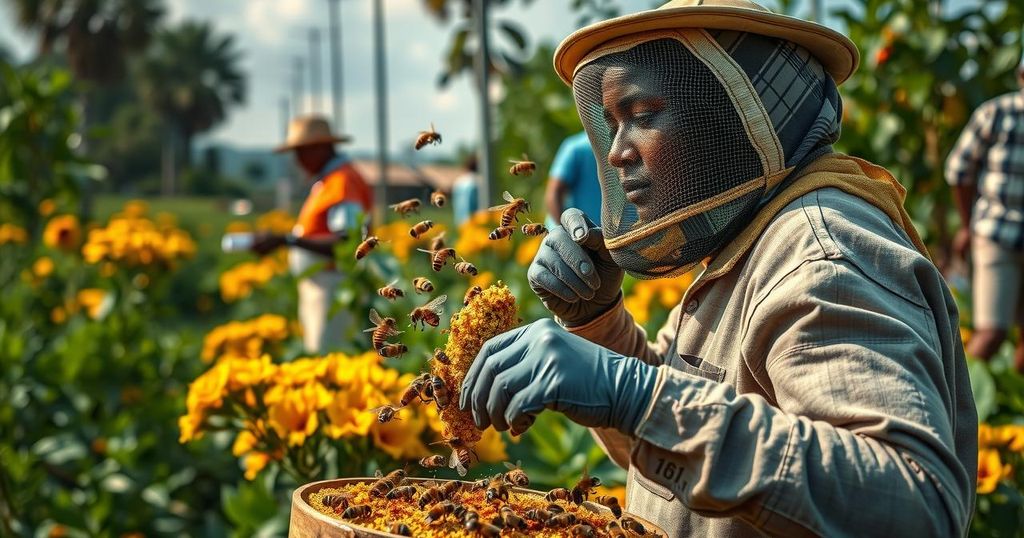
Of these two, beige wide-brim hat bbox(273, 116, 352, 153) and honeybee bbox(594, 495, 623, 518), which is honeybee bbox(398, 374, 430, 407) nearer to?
honeybee bbox(594, 495, 623, 518)

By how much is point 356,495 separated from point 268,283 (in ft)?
21.8

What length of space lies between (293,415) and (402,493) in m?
1.03

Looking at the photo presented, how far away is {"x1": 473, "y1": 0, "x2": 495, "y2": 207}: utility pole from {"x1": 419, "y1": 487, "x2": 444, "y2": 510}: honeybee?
431 centimetres

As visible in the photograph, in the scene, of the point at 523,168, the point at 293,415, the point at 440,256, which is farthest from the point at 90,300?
the point at 440,256

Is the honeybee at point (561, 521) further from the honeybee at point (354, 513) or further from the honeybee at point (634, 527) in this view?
the honeybee at point (354, 513)

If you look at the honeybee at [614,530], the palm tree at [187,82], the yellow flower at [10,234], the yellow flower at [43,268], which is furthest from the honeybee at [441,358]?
the palm tree at [187,82]

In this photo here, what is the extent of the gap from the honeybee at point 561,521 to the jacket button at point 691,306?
461mm

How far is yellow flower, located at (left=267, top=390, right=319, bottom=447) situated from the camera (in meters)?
2.72

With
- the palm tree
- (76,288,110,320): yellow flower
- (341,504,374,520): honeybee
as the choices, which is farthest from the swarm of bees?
the palm tree

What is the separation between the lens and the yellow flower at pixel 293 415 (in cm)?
272

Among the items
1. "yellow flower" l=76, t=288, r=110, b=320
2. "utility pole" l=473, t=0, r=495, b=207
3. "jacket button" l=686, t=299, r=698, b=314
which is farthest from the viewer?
"yellow flower" l=76, t=288, r=110, b=320

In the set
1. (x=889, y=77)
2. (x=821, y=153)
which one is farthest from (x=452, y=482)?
(x=889, y=77)

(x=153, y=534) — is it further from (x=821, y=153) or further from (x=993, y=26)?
(x=993, y=26)

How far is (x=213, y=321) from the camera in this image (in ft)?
50.3
